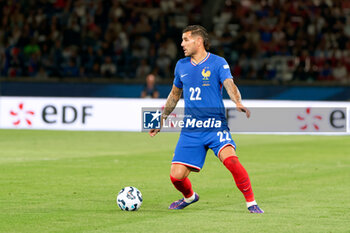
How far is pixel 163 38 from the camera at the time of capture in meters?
30.7

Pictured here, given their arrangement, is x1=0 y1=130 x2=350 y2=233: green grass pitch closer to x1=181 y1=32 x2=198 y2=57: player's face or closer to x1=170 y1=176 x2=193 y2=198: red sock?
x1=170 y1=176 x2=193 y2=198: red sock

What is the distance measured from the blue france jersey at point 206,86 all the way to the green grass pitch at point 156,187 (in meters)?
1.21

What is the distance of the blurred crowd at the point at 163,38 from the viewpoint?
29.5 metres

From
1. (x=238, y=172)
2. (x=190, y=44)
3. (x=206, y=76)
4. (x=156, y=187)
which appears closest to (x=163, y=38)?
(x=156, y=187)

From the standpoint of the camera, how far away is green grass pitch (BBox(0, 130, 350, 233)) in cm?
877

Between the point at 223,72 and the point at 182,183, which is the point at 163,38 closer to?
the point at 182,183

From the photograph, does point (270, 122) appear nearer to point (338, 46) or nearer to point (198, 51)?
point (338, 46)

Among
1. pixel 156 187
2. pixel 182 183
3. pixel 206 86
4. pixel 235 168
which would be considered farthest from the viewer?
pixel 156 187

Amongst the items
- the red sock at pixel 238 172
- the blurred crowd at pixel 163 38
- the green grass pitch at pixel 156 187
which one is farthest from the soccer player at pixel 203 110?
the blurred crowd at pixel 163 38

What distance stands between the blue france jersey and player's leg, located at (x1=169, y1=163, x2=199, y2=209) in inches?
25.4

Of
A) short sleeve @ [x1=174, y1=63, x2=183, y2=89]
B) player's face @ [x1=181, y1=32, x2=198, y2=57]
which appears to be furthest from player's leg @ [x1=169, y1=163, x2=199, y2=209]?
player's face @ [x1=181, y1=32, x2=198, y2=57]

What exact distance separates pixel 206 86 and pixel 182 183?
1.21 metres

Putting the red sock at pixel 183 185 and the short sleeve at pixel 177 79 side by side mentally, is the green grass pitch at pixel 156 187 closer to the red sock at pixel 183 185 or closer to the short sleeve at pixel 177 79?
the red sock at pixel 183 185

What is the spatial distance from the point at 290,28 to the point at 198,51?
2132 cm
